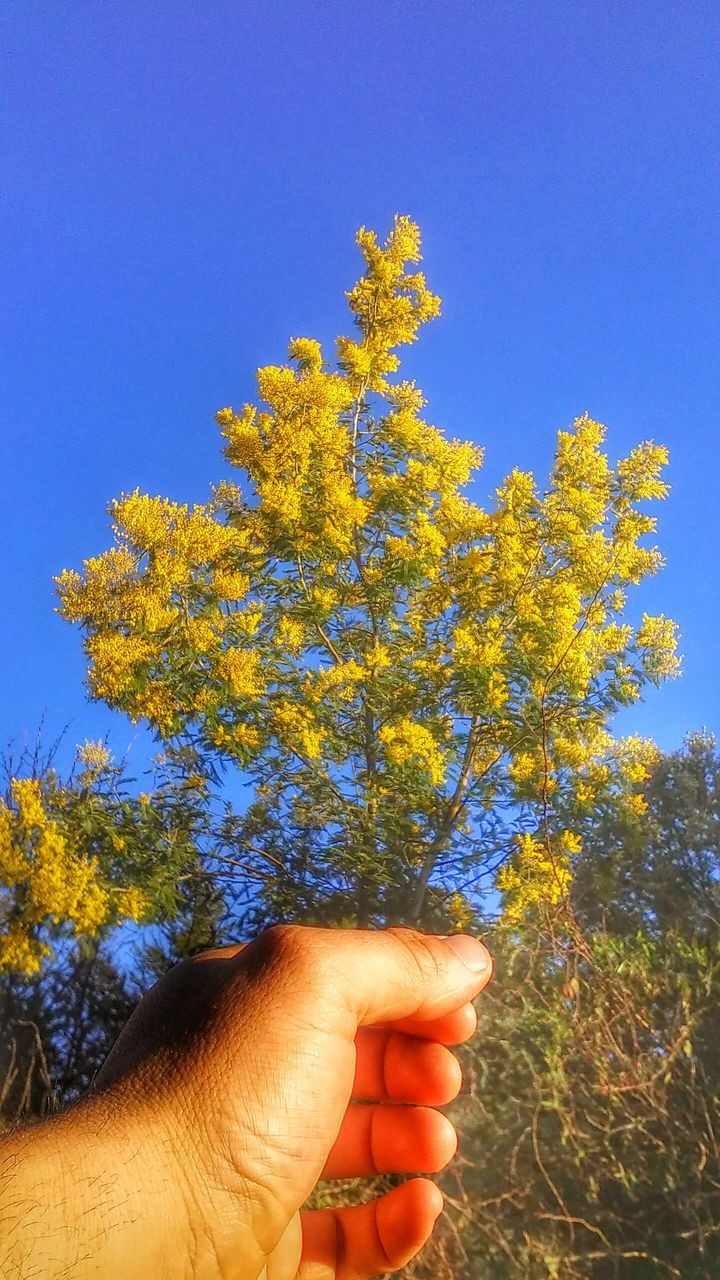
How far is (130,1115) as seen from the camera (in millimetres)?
908

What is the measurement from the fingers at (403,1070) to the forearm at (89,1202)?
1.68 ft

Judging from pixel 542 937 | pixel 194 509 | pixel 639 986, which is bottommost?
pixel 639 986

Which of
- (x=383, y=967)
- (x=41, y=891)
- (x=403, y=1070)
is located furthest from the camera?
(x=41, y=891)

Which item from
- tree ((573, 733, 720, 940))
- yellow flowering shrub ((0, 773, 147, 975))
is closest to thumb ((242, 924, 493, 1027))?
tree ((573, 733, 720, 940))

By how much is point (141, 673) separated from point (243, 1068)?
289 centimetres

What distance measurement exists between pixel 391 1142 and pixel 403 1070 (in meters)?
0.15

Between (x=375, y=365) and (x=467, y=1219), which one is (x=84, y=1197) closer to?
(x=467, y=1219)

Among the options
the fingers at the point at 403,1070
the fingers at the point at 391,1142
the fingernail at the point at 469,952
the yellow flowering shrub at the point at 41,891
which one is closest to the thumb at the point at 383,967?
the fingernail at the point at 469,952

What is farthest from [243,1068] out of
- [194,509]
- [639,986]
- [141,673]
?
[194,509]

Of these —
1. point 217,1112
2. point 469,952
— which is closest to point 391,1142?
point 469,952

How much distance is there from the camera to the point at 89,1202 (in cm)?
82

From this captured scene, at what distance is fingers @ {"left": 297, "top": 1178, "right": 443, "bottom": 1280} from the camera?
4.46 ft

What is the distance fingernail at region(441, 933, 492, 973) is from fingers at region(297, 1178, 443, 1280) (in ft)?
1.42

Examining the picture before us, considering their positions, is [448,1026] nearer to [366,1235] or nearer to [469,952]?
[469,952]
